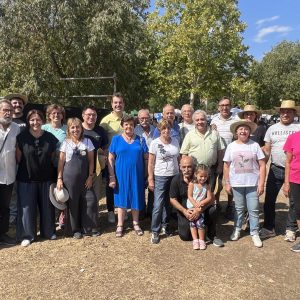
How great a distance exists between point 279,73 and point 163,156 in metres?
39.3

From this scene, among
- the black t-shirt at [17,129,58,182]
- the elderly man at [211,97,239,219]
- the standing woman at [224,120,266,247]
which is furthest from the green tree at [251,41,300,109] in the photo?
the black t-shirt at [17,129,58,182]

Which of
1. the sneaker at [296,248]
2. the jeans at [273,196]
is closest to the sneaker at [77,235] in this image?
the jeans at [273,196]

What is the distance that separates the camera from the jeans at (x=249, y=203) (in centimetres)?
505

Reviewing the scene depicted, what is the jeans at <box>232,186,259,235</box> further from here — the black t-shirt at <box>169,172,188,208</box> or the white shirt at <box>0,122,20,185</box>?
the white shirt at <box>0,122,20,185</box>

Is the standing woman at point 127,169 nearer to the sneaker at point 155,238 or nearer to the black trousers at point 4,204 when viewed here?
the sneaker at point 155,238

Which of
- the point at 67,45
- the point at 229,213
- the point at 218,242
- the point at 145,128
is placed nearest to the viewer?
the point at 218,242

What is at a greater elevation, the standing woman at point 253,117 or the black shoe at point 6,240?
the standing woman at point 253,117

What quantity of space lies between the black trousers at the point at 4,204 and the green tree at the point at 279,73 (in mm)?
37779

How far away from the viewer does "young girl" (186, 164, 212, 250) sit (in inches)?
194

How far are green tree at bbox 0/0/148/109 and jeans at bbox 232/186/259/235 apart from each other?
13.9 meters

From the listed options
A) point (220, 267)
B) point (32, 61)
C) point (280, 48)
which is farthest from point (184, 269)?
point (280, 48)

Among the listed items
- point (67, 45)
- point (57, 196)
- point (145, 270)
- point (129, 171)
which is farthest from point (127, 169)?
point (67, 45)

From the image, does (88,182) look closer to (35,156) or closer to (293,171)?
(35,156)

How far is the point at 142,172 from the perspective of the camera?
17.5 feet
